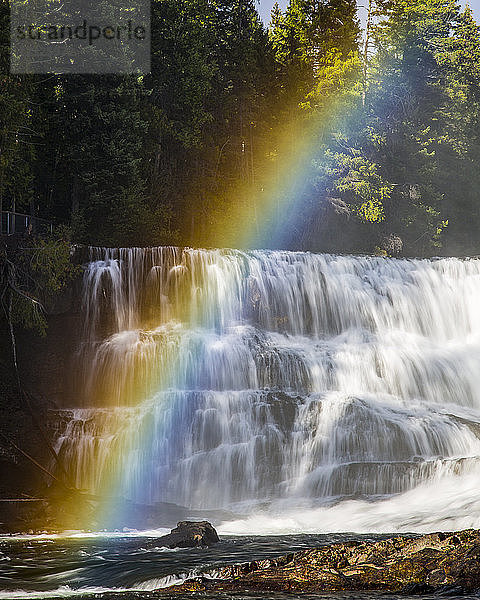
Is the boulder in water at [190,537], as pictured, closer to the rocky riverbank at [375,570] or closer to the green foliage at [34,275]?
the rocky riverbank at [375,570]

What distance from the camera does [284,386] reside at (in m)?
21.1

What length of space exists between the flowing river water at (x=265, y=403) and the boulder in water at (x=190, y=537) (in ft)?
1.05

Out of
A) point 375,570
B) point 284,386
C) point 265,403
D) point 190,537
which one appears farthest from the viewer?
point 284,386

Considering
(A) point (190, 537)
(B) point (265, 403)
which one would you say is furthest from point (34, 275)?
(A) point (190, 537)

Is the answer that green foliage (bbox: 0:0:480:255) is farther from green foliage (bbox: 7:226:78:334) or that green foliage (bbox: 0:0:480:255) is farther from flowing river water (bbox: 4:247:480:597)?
flowing river water (bbox: 4:247:480:597)

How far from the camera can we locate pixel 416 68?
155 feet

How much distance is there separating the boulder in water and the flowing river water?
32 cm

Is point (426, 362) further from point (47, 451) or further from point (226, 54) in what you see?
point (226, 54)

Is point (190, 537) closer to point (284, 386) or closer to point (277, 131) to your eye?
point (284, 386)

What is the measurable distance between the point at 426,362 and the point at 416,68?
29.5 metres

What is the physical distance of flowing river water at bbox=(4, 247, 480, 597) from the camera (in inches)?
540

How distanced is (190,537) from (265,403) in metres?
7.77

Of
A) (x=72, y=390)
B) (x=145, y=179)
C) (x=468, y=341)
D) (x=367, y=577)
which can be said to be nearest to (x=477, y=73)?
(x=145, y=179)

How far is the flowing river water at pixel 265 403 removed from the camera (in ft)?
45.0
